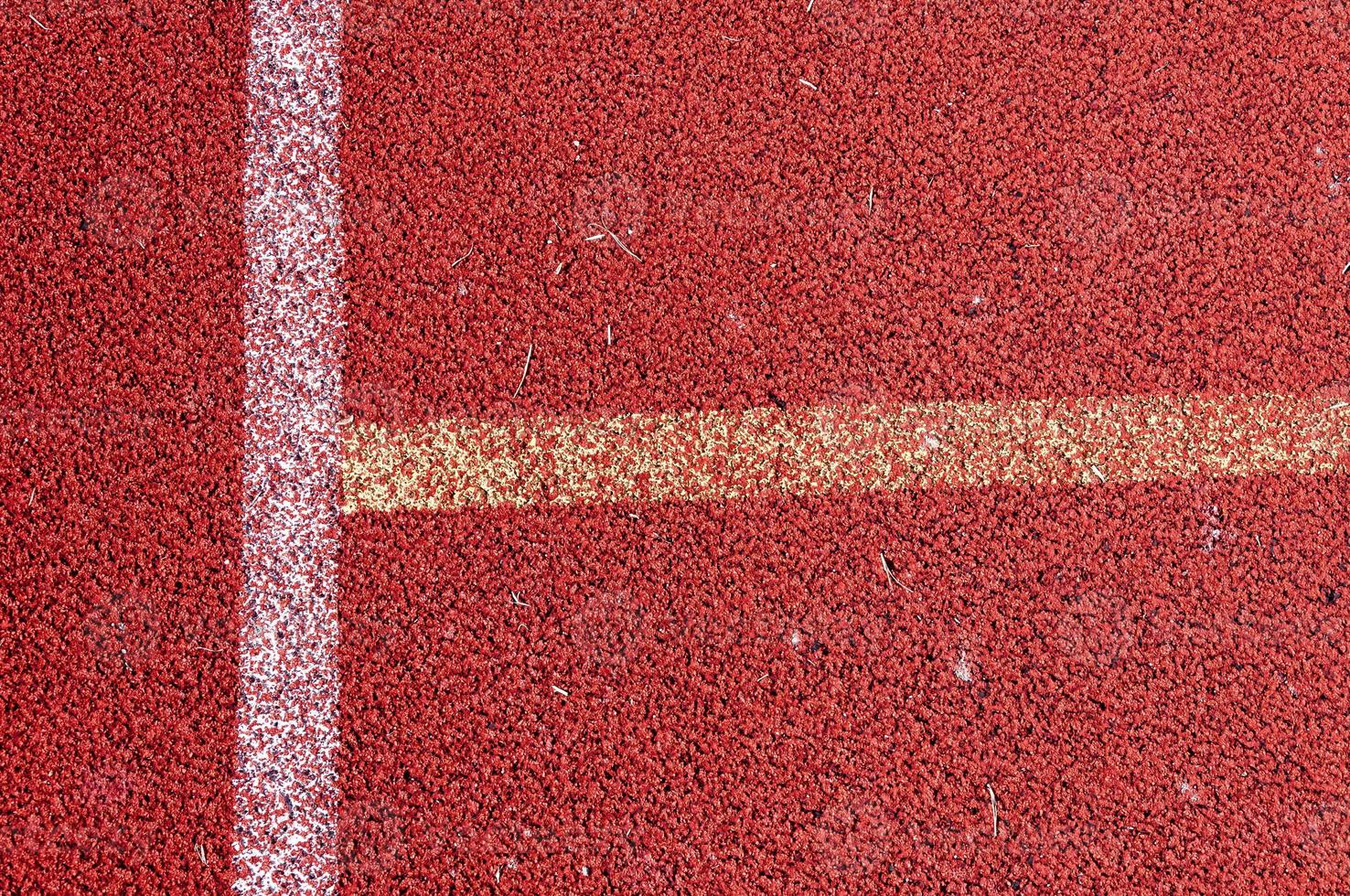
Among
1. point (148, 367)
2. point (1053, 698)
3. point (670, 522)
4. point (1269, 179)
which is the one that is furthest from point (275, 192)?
point (1269, 179)

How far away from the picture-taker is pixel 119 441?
6.19 feet

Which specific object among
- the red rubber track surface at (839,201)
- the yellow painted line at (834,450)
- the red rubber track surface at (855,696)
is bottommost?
the red rubber track surface at (855,696)

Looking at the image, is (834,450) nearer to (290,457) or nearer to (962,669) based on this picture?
(962,669)

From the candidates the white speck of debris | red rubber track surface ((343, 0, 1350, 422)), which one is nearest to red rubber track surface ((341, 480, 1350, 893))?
the white speck of debris

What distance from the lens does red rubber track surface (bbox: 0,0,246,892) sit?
180 centimetres

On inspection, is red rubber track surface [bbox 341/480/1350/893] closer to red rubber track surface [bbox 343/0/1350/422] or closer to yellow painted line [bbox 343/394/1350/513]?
yellow painted line [bbox 343/394/1350/513]

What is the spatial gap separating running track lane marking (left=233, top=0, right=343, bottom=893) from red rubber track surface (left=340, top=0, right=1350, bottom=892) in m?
0.06

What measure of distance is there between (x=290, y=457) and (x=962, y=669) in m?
1.54

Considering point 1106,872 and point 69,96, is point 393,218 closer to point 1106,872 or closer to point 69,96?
point 69,96

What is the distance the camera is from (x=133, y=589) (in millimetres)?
1846

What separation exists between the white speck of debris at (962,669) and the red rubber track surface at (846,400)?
0.06ft

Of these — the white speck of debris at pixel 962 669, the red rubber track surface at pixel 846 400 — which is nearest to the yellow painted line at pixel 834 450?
the red rubber track surface at pixel 846 400

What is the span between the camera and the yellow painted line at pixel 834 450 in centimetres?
190

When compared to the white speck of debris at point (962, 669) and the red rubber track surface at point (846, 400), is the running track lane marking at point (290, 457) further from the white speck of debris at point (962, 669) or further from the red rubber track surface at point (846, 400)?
the white speck of debris at point (962, 669)
